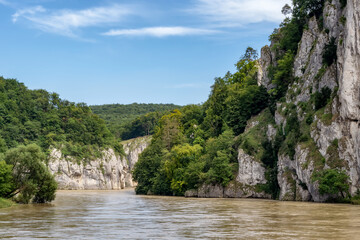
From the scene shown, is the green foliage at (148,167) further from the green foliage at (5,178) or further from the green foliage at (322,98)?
the green foliage at (5,178)

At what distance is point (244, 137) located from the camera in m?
79.9

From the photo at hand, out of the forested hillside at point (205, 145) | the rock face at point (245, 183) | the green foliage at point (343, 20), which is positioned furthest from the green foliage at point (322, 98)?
the forested hillside at point (205, 145)

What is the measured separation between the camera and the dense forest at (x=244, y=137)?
214ft

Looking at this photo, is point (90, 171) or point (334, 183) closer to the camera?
point (334, 183)

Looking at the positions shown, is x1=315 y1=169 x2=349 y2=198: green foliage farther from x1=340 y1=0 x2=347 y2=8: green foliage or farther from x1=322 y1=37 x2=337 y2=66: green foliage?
x1=340 y1=0 x2=347 y2=8: green foliage

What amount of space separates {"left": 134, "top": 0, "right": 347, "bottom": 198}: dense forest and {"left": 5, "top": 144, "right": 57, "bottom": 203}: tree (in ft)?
93.3

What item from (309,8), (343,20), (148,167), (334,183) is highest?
(309,8)

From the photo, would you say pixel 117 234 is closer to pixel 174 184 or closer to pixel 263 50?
pixel 174 184

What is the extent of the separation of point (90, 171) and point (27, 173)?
308 feet

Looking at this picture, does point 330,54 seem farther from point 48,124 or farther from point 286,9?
point 48,124

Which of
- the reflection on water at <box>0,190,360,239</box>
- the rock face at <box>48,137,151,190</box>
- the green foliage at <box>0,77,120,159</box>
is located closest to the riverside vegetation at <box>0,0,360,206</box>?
the reflection on water at <box>0,190,360,239</box>

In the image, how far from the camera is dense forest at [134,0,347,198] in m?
65.2

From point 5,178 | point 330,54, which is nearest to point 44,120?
point 5,178

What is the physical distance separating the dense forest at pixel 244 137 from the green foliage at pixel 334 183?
11 centimetres
